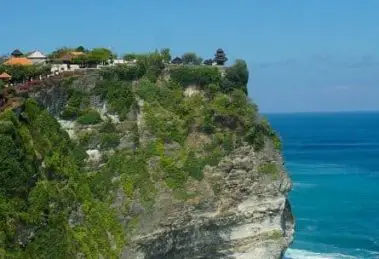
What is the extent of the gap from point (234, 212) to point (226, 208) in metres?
0.51

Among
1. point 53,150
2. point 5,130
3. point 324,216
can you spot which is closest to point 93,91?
point 53,150

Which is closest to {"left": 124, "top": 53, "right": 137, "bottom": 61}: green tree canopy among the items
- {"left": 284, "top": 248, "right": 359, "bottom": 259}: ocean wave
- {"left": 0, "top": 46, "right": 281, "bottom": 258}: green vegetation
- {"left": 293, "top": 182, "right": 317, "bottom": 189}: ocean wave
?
{"left": 0, "top": 46, "right": 281, "bottom": 258}: green vegetation

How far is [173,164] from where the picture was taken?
37406mm

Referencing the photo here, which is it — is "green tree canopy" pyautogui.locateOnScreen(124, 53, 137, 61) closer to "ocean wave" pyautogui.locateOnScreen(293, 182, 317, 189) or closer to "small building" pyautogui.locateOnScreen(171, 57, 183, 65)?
Result: "small building" pyautogui.locateOnScreen(171, 57, 183, 65)

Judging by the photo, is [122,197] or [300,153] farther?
[300,153]

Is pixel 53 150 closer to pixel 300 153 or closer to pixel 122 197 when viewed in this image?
pixel 122 197

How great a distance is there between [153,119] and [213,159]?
4185 millimetres

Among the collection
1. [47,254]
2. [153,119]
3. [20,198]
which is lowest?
[47,254]

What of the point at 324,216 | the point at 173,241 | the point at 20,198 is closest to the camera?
the point at 20,198

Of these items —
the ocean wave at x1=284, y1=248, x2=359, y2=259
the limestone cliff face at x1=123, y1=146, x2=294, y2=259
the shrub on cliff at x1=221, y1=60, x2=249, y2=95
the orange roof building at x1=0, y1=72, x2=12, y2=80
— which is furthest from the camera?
the ocean wave at x1=284, y1=248, x2=359, y2=259

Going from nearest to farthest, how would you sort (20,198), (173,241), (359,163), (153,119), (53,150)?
1. (20,198)
2. (53,150)
3. (173,241)
4. (153,119)
5. (359,163)

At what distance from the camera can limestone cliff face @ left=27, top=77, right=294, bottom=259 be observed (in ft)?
119

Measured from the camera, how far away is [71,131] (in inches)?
1474

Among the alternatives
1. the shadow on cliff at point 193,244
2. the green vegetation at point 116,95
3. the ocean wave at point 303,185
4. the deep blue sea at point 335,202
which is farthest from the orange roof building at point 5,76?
the ocean wave at point 303,185
